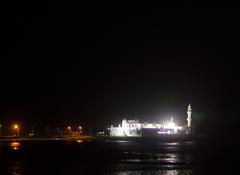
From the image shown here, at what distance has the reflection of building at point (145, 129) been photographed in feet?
474

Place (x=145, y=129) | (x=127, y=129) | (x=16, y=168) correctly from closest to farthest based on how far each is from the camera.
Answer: (x=16, y=168) < (x=145, y=129) < (x=127, y=129)

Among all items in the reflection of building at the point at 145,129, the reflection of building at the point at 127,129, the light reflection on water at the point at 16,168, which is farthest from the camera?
the reflection of building at the point at 127,129

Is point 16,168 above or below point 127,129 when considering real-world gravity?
below

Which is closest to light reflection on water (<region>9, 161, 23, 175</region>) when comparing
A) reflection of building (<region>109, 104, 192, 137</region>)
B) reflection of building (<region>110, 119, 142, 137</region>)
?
reflection of building (<region>109, 104, 192, 137</region>)

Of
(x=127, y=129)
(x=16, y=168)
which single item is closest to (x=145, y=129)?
(x=127, y=129)

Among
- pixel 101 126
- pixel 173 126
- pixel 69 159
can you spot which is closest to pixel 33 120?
pixel 101 126

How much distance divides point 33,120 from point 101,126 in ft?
78.5

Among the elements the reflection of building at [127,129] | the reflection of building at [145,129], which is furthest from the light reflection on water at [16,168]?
the reflection of building at [127,129]

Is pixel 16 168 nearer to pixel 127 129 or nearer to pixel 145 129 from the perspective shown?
pixel 145 129

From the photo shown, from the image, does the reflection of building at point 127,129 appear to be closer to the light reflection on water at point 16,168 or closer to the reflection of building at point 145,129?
the reflection of building at point 145,129

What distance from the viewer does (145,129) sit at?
474ft

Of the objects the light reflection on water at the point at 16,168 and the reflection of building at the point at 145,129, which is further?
the reflection of building at the point at 145,129

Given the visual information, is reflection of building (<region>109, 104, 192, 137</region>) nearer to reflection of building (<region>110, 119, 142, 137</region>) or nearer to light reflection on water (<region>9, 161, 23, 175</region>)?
reflection of building (<region>110, 119, 142, 137</region>)

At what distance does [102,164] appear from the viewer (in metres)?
44.3
